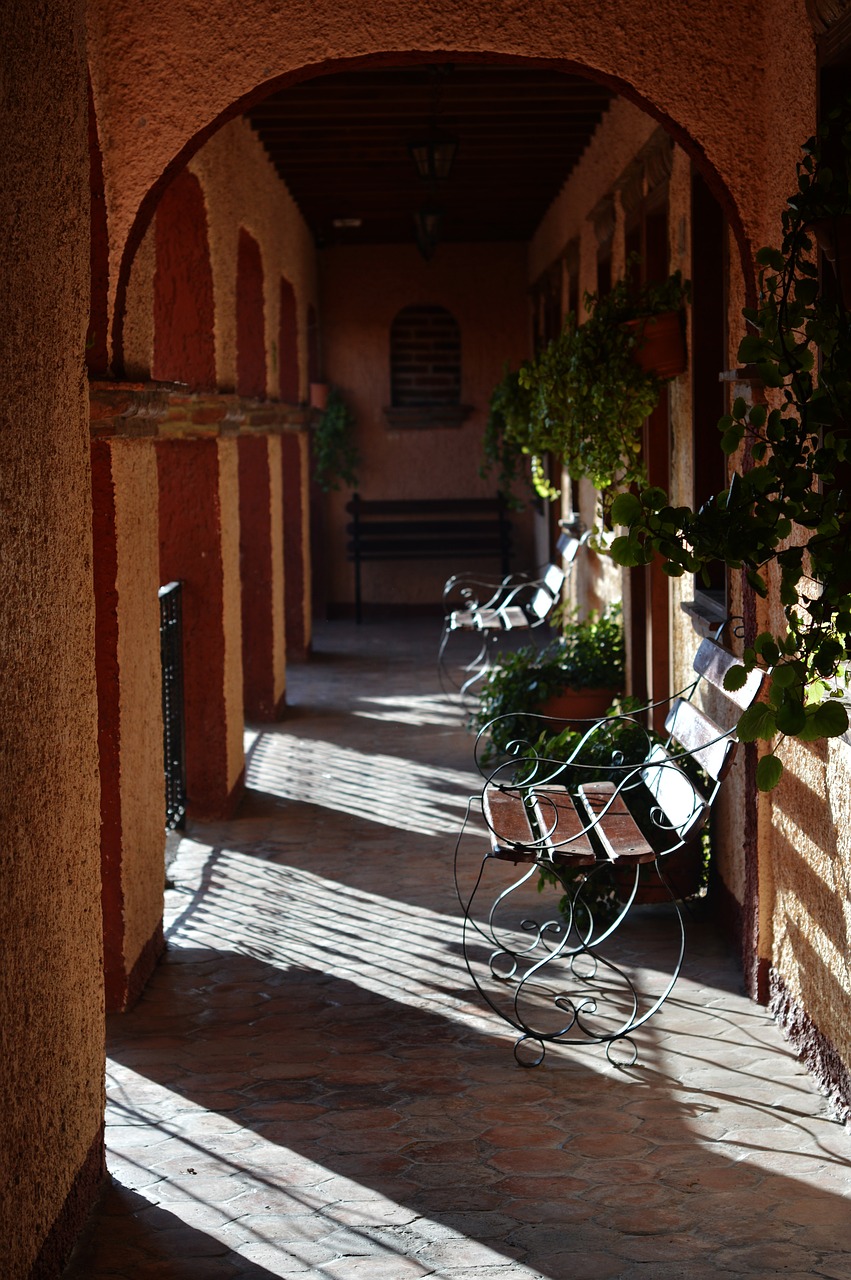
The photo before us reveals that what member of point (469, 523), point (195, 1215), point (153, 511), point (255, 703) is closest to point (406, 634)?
point (469, 523)

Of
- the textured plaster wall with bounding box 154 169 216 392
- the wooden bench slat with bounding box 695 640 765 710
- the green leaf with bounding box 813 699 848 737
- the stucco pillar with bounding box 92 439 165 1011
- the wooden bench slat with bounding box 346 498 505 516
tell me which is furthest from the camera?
the wooden bench slat with bounding box 346 498 505 516

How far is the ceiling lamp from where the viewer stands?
7.91m

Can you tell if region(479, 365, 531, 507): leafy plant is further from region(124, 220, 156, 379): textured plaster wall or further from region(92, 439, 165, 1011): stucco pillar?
region(92, 439, 165, 1011): stucco pillar

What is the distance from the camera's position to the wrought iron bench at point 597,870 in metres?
4.62

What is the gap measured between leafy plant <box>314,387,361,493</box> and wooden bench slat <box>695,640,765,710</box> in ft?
35.6

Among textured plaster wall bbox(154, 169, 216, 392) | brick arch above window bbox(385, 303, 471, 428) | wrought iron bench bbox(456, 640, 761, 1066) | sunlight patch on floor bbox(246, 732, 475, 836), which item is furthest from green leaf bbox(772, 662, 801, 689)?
brick arch above window bbox(385, 303, 471, 428)

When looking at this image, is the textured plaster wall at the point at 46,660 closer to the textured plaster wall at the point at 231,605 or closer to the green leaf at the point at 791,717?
the green leaf at the point at 791,717

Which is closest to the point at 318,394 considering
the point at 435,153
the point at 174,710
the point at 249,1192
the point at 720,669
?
the point at 435,153

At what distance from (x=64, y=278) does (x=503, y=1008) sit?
281cm

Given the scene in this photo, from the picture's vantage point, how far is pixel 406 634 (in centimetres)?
1492

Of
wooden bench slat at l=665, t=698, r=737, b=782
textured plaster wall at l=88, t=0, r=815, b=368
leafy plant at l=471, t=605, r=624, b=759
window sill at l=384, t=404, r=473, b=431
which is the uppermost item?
textured plaster wall at l=88, t=0, r=815, b=368

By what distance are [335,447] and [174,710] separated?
29.1ft

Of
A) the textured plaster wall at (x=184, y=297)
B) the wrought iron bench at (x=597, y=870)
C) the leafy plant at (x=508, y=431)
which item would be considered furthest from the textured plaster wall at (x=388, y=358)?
the wrought iron bench at (x=597, y=870)

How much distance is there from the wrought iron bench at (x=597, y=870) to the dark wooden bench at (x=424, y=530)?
10.0 metres
